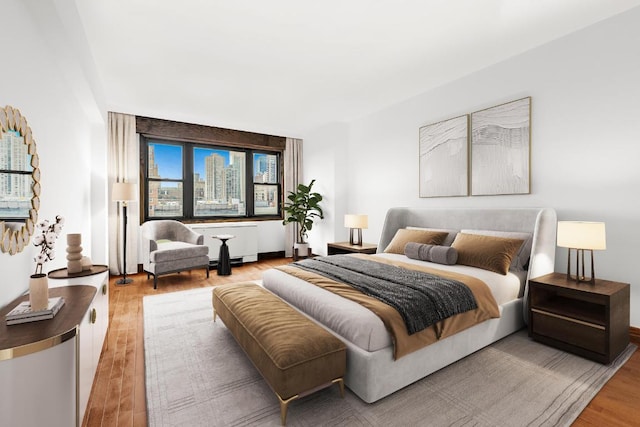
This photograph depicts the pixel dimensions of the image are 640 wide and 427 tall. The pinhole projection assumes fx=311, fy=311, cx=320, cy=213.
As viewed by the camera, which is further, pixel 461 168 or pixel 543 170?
pixel 461 168

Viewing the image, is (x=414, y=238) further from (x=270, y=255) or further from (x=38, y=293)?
(x=270, y=255)

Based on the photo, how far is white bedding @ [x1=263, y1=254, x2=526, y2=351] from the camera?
72.4 inches

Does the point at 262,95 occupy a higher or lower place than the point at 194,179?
higher

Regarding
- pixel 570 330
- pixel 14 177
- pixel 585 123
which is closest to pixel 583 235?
pixel 570 330

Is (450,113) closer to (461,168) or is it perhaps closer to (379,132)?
(461,168)

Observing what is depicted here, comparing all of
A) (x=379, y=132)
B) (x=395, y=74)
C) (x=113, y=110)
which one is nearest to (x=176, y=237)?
(x=113, y=110)

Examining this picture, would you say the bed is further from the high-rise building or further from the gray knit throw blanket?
the high-rise building

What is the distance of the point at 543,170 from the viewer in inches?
122

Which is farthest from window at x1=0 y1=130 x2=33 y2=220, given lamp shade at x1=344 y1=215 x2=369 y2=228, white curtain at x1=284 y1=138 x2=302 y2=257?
white curtain at x1=284 y1=138 x2=302 y2=257

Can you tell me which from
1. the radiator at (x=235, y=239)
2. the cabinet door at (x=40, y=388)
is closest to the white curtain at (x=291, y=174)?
the radiator at (x=235, y=239)

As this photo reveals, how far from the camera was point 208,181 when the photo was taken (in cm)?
603

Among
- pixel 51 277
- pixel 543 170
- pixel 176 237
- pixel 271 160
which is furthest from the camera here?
pixel 271 160

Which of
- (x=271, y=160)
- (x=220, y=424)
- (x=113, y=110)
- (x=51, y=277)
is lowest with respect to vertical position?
(x=220, y=424)

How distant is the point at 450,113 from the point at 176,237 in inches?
178
